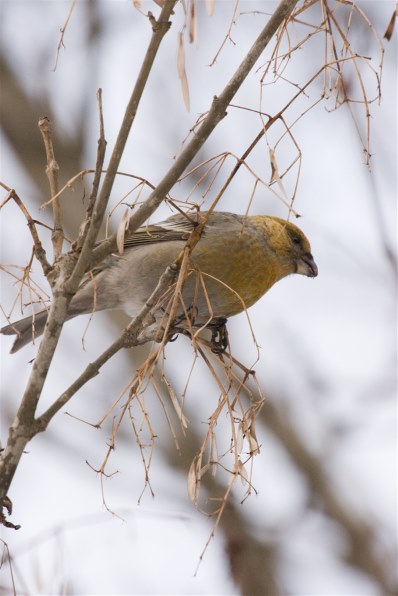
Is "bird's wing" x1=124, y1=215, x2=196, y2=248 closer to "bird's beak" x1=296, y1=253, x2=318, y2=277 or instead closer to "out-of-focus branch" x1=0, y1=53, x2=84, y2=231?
"bird's beak" x1=296, y1=253, x2=318, y2=277

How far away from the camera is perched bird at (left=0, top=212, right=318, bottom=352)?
4.15 metres

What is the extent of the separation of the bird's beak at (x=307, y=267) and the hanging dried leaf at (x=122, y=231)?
266cm

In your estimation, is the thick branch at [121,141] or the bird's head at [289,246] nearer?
the thick branch at [121,141]

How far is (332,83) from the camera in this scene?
2.64 metres

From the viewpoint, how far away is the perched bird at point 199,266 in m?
4.15

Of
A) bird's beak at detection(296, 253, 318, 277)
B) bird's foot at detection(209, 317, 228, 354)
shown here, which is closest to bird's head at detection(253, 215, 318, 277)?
bird's beak at detection(296, 253, 318, 277)

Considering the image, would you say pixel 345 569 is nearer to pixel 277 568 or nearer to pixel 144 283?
pixel 277 568

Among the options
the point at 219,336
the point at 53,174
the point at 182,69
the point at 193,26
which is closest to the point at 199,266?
the point at 219,336

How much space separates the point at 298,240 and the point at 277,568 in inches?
131

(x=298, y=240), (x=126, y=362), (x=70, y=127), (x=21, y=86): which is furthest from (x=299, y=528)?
(x=21, y=86)

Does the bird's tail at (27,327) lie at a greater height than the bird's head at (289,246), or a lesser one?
lesser

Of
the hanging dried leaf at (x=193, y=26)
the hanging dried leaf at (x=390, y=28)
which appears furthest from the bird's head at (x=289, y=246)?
the hanging dried leaf at (x=193, y=26)

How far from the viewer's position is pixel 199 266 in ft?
13.2

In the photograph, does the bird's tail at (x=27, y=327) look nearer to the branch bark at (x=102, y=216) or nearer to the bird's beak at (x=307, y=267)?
the bird's beak at (x=307, y=267)
